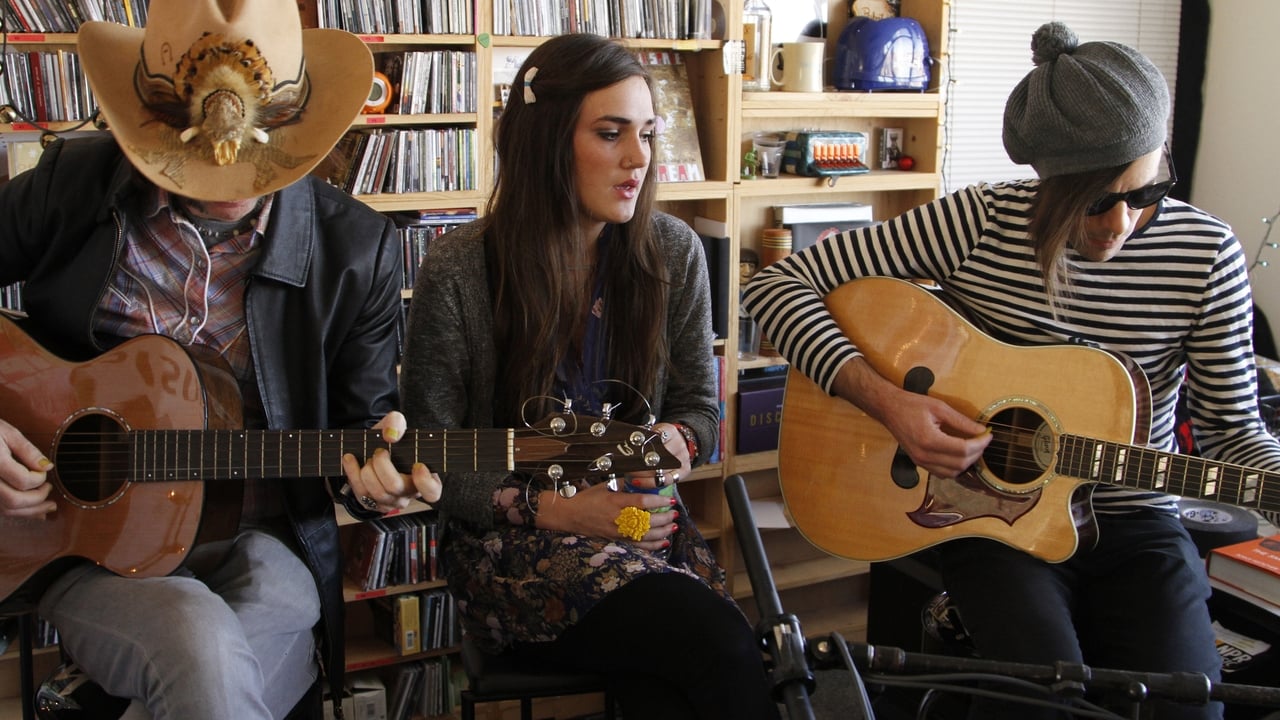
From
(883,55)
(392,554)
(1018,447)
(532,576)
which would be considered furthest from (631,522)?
(883,55)

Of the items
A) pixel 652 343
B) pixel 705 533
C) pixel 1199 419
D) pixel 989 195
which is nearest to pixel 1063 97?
pixel 989 195

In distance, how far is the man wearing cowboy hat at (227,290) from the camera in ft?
4.47

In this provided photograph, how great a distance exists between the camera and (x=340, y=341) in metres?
1.66

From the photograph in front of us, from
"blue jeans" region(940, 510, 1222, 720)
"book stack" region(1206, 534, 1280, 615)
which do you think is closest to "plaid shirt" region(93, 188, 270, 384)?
"blue jeans" region(940, 510, 1222, 720)

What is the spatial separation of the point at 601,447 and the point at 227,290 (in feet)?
2.09

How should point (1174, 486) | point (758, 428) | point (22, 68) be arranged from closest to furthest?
point (1174, 486) < point (22, 68) < point (758, 428)

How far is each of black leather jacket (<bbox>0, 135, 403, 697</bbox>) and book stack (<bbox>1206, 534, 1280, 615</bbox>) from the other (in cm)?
153

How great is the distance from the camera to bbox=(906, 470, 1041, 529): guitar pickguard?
1622 mm

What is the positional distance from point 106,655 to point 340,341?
557 millimetres

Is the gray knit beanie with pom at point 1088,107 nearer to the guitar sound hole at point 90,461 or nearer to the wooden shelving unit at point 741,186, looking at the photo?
the wooden shelving unit at point 741,186

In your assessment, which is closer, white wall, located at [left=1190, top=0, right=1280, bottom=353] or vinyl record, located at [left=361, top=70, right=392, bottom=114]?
vinyl record, located at [left=361, top=70, right=392, bottom=114]

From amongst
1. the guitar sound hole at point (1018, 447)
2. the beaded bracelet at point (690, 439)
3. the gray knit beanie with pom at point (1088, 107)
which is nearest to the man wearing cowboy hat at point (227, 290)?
the beaded bracelet at point (690, 439)

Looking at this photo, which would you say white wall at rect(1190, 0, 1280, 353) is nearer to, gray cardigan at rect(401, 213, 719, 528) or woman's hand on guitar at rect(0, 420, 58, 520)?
gray cardigan at rect(401, 213, 719, 528)

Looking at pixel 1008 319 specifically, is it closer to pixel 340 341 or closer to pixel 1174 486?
pixel 1174 486
